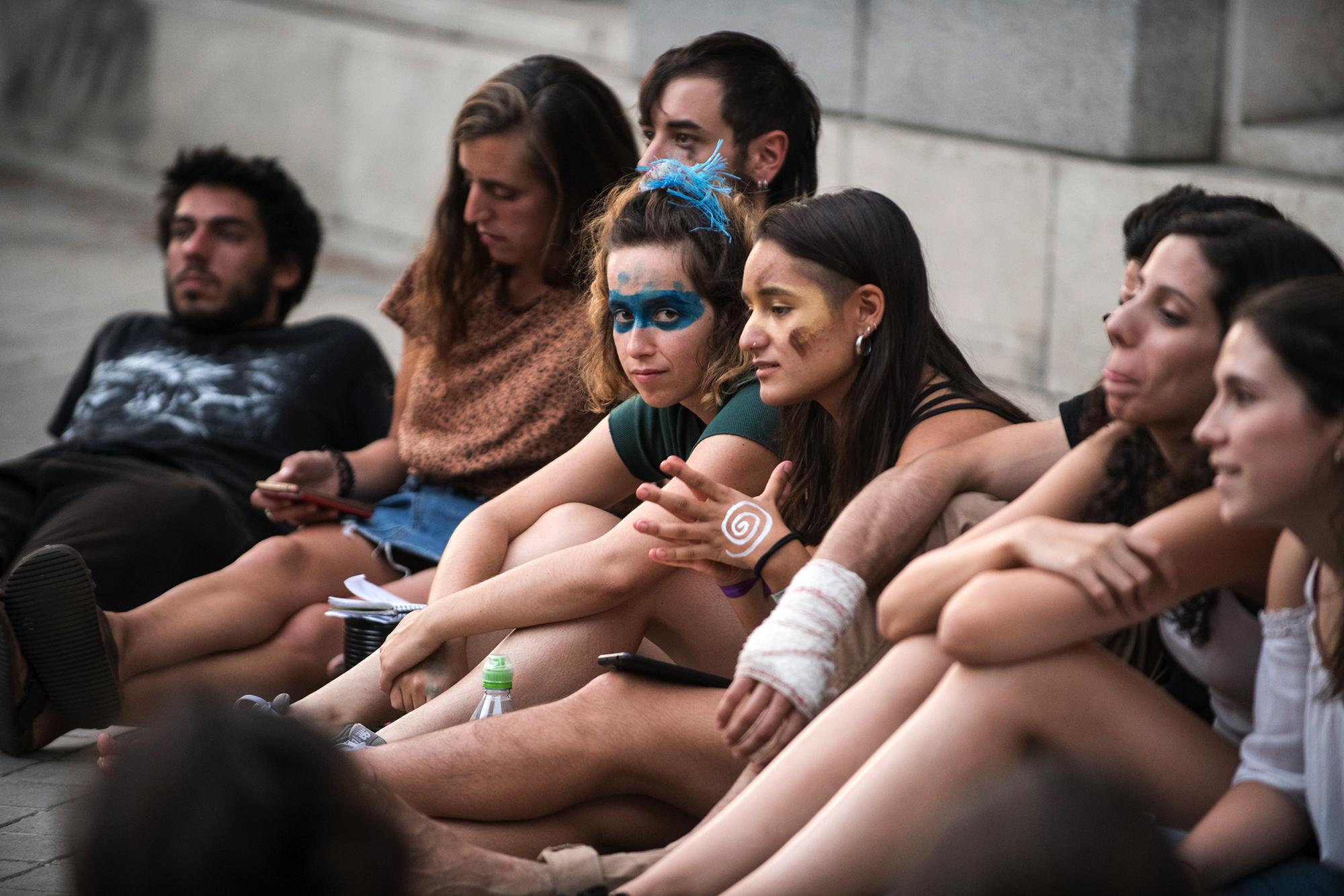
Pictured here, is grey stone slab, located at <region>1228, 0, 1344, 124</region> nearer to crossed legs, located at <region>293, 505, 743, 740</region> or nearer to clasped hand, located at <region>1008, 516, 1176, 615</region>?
crossed legs, located at <region>293, 505, 743, 740</region>

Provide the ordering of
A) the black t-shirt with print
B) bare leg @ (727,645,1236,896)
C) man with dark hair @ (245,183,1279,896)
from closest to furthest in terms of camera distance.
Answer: bare leg @ (727,645,1236,896) < man with dark hair @ (245,183,1279,896) < the black t-shirt with print

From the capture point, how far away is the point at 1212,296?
2.57m

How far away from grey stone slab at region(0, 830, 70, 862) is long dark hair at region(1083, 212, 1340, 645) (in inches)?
83.3

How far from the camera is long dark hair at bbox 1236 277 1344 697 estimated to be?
2.24m

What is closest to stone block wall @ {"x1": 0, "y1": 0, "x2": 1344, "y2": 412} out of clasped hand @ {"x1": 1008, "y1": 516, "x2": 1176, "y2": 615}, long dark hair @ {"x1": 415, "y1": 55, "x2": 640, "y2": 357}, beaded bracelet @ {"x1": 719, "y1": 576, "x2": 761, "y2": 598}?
long dark hair @ {"x1": 415, "y1": 55, "x2": 640, "y2": 357}

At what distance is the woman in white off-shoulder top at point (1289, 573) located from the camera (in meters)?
2.26

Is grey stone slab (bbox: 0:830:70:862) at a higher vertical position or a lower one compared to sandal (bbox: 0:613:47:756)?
lower

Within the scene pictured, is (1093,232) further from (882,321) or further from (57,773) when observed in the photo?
→ (57,773)

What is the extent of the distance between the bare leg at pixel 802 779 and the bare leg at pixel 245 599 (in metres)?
1.82

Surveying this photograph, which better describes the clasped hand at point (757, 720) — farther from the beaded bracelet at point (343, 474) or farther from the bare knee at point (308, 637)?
the beaded bracelet at point (343, 474)

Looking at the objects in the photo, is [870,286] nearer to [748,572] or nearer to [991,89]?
[748,572]

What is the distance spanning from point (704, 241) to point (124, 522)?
5.98 feet

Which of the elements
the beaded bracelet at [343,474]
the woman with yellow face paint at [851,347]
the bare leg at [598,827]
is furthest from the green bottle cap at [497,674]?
the beaded bracelet at [343,474]

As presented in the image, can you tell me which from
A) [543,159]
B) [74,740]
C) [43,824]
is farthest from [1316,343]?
[74,740]
